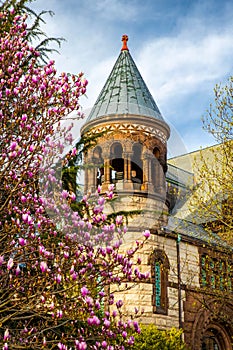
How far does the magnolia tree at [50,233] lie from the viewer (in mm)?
5754

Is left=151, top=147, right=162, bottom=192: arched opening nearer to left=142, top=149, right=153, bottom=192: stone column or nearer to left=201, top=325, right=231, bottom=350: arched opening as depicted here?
left=142, top=149, right=153, bottom=192: stone column

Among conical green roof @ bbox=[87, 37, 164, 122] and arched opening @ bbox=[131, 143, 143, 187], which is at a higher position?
conical green roof @ bbox=[87, 37, 164, 122]

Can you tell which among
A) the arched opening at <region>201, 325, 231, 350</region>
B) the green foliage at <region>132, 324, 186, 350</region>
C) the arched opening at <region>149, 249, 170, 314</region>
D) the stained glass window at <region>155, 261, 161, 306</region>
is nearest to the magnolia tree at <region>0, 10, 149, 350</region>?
the green foliage at <region>132, 324, 186, 350</region>

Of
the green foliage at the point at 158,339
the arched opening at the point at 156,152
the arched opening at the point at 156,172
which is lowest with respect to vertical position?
the green foliage at the point at 158,339

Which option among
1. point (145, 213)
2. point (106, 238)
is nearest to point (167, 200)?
point (145, 213)

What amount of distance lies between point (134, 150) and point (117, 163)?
61 centimetres

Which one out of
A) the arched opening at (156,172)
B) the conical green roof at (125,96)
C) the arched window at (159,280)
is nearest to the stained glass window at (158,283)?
the arched window at (159,280)

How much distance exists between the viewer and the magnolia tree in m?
5.75

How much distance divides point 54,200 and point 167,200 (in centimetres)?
139

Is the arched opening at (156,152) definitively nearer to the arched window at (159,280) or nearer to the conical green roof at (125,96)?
the conical green roof at (125,96)

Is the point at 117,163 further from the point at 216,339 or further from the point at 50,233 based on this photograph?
the point at 216,339

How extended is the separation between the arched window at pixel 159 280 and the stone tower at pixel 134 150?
1228cm

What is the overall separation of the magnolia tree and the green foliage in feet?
32.3

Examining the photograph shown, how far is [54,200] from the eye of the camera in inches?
222
